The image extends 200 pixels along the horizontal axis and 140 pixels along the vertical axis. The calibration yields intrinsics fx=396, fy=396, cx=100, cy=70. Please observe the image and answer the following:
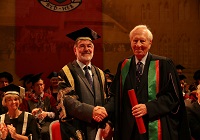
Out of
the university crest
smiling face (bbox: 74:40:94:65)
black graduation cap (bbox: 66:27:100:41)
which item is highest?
the university crest

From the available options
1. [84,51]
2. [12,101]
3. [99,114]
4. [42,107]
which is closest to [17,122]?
[12,101]

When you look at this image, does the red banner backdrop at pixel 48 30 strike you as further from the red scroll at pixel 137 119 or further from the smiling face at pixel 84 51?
the red scroll at pixel 137 119

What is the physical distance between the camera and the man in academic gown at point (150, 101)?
4.00m

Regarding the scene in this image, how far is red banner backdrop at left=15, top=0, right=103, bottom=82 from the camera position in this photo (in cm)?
1164

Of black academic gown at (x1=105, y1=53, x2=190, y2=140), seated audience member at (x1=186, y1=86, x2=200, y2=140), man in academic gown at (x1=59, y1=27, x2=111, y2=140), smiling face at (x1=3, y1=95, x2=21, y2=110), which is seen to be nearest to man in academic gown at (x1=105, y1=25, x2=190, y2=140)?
black academic gown at (x1=105, y1=53, x2=190, y2=140)

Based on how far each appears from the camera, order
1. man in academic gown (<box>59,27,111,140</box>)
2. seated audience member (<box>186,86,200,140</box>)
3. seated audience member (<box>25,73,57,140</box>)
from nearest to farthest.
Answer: man in academic gown (<box>59,27,111,140</box>) → seated audience member (<box>186,86,200,140</box>) → seated audience member (<box>25,73,57,140</box>)

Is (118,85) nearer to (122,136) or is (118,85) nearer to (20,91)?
(122,136)

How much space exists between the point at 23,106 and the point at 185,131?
4.38 meters

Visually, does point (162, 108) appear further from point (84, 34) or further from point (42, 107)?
point (42, 107)

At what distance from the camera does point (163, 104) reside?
13.1ft

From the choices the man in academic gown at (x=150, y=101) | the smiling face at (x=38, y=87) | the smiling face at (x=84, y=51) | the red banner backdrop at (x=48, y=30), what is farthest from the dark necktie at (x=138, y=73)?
the red banner backdrop at (x=48, y=30)

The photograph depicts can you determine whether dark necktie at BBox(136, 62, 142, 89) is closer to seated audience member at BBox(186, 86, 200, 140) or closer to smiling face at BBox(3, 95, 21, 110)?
seated audience member at BBox(186, 86, 200, 140)

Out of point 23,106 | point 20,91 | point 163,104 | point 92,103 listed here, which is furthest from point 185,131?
point 23,106

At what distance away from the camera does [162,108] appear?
3977mm
